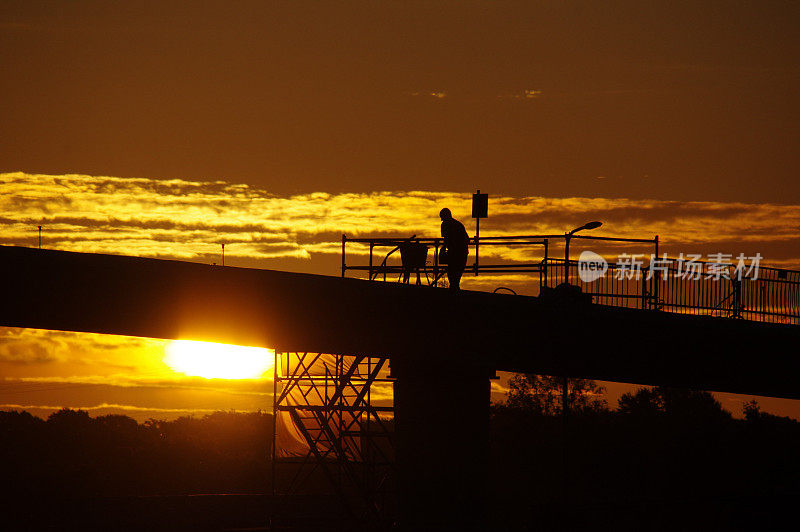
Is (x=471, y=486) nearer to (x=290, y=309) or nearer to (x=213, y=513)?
(x=290, y=309)

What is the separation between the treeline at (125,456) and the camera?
64.1 m

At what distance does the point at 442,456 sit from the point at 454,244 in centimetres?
532

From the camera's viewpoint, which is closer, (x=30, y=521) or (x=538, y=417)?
(x=30, y=521)

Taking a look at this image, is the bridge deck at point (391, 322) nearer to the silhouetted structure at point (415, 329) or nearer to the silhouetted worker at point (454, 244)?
the silhouetted structure at point (415, 329)

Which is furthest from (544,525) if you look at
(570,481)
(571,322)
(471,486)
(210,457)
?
(210,457)

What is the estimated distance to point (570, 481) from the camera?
6644 cm

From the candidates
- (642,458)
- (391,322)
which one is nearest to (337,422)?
(391,322)

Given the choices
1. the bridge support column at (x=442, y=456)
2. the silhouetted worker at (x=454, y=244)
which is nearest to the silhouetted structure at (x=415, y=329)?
the bridge support column at (x=442, y=456)

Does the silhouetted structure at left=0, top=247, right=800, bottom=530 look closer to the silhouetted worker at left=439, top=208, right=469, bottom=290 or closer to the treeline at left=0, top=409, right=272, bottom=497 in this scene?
the silhouetted worker at left=439, top=208, right=469, bottom=290

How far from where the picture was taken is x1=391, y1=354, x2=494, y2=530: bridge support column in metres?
27.2

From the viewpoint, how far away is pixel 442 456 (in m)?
27.2

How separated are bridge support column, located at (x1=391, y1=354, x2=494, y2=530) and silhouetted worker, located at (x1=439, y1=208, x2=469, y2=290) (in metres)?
2.66

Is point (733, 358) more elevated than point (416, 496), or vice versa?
point (733, 358)

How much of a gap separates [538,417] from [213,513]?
1605 inches
